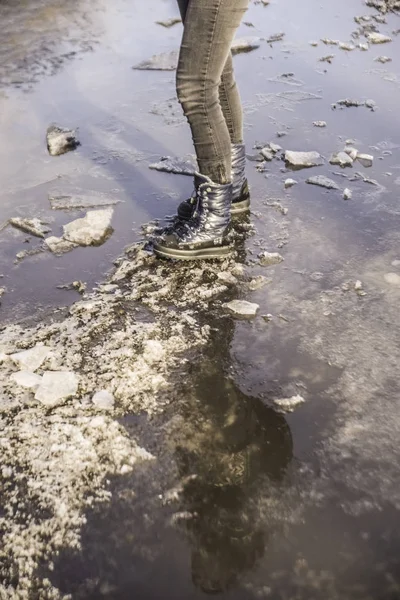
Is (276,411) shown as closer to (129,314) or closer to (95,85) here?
(129,314)

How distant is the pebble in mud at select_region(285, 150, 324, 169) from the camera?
11.0 feet

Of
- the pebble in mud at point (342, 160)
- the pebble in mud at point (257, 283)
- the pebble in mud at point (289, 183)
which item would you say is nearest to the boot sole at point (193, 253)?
the pebble in mud at point (257, 283)

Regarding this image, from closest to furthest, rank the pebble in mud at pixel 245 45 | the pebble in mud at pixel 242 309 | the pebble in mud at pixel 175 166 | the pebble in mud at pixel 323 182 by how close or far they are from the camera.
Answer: the pebble in mud at pixel 242 309 < the pebble in mud at pixel 323 182 < the pebble in mud at pixel 175 166 < the pebble in mud at pixel 245 45

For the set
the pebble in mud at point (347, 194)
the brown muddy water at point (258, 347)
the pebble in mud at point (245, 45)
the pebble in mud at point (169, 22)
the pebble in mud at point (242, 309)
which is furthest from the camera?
the pebble in mud at point (169, 22)

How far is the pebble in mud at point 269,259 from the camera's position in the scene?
2.54 m

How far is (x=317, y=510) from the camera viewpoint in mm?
1520

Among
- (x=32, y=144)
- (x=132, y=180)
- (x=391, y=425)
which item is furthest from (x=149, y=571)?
(x=32, y=144)

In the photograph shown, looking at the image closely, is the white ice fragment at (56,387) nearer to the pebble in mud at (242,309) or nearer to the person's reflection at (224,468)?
the person's reflection at (224,468)

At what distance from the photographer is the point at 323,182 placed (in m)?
3.16

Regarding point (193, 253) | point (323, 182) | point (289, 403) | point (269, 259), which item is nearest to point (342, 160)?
point (323, 182)

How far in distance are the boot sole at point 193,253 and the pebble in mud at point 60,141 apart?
1318mm

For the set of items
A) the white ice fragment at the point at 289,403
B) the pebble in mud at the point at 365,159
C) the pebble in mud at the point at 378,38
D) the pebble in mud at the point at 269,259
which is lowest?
the pebble in mud at the point at 378,38

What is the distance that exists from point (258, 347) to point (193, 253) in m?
0.66

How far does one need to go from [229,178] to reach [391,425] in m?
1.30
